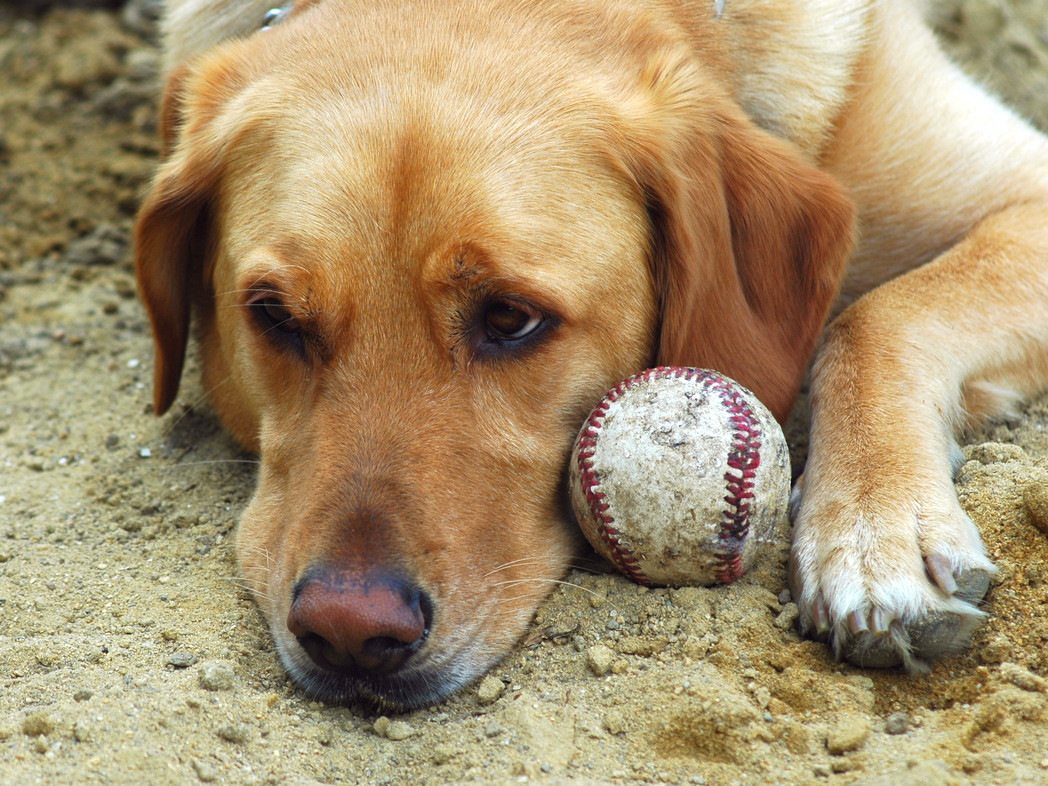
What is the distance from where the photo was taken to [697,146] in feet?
9.71

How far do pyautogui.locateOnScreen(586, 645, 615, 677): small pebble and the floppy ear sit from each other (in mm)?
797

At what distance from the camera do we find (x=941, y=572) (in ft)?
8.14

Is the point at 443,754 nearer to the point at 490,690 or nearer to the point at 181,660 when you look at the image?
the point at 490,690

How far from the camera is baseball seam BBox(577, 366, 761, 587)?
250 centimetres

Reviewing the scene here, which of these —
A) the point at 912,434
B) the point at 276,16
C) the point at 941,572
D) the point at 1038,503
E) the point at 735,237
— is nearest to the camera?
the point at 941,572

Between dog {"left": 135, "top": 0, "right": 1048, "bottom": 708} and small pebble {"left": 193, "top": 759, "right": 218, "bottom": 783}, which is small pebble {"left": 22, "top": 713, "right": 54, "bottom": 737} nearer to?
small pebble {"left": 193, "top": 759, "right": 218, "bottom": 783}

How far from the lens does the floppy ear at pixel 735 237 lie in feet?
9.50

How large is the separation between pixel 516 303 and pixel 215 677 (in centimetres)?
106

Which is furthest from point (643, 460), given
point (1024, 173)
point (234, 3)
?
point (234, 3)

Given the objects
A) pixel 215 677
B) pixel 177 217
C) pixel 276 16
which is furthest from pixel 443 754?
pixel 276 16

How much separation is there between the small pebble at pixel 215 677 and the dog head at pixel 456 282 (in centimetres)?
14

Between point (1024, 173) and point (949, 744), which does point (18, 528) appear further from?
point (1024, 173)

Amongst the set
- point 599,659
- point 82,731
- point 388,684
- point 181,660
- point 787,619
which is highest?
point 787,619

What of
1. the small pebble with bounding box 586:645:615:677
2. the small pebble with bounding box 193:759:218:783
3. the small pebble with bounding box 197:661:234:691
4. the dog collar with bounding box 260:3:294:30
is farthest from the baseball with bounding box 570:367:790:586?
the dog collar with bounding box 260:3:294:30
